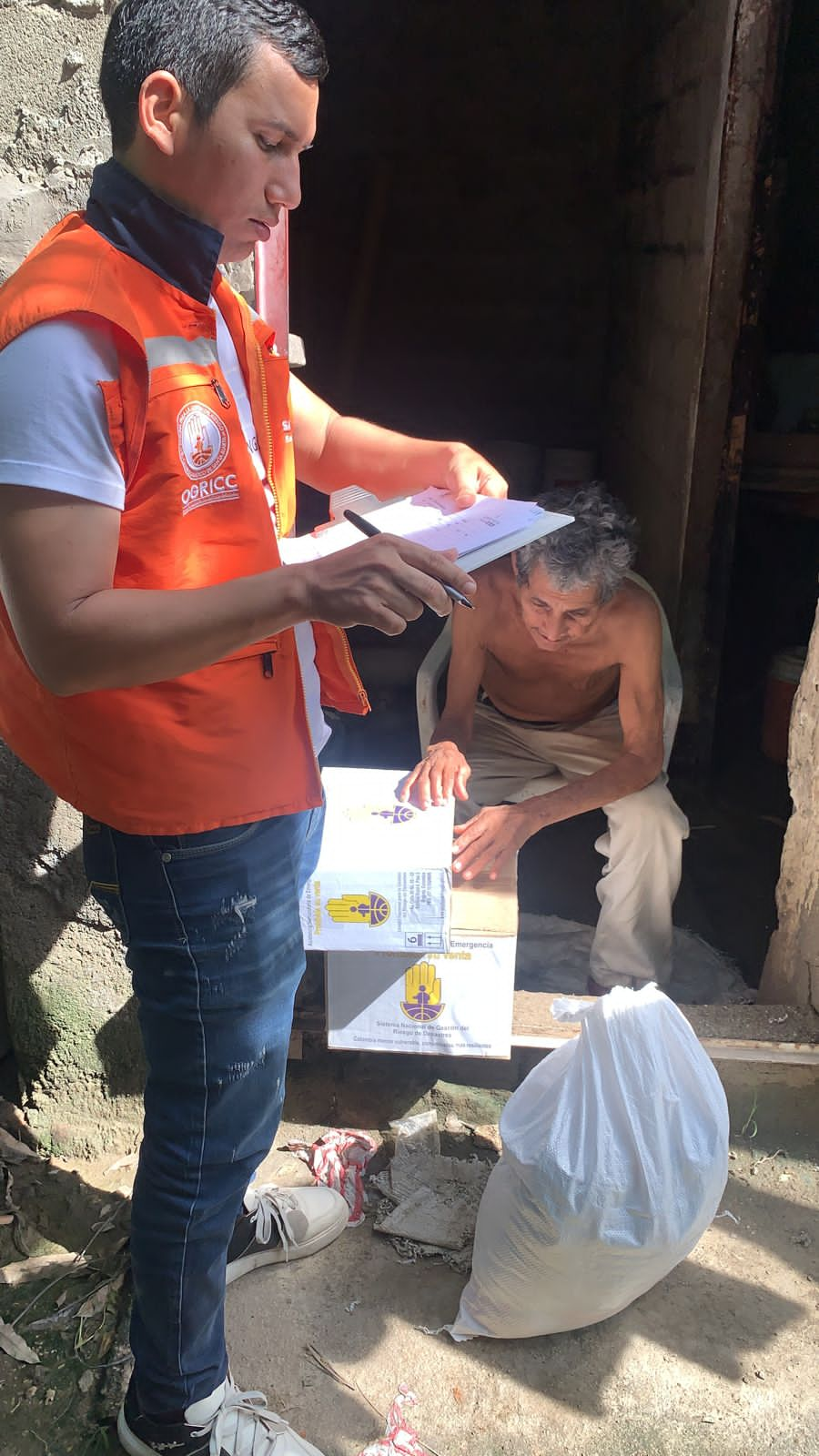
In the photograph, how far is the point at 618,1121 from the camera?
194 centimetres

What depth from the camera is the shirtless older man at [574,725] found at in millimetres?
2775

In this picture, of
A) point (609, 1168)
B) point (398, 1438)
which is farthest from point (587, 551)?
point (398, 1438)

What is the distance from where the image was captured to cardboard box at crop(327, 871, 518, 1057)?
2400 mm

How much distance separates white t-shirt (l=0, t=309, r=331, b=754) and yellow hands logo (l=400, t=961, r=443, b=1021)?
1511 millimetres

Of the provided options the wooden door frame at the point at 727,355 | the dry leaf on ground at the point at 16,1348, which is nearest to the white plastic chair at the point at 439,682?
the wooden door frame at the point at 727,355

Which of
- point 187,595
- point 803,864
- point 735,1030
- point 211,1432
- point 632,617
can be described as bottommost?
point 211,1432

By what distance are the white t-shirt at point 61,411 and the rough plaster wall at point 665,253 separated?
3287 mm

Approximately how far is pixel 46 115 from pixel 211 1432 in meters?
2.31

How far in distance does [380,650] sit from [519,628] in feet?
6.51

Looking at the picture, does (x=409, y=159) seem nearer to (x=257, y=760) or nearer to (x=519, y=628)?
(x=519, y=628)

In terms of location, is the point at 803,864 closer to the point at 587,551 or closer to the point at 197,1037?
the point at 587,551

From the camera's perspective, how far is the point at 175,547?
1.31m

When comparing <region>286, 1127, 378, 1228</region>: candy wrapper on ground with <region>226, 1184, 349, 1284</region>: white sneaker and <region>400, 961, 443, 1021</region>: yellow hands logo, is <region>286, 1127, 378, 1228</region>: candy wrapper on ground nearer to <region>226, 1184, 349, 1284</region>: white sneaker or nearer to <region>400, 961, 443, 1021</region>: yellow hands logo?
<region>226, 1184, 349, 1284</region>: white sneaker

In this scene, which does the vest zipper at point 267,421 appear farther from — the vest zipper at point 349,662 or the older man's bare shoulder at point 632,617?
the older man's bare shoulder at point 632,617
